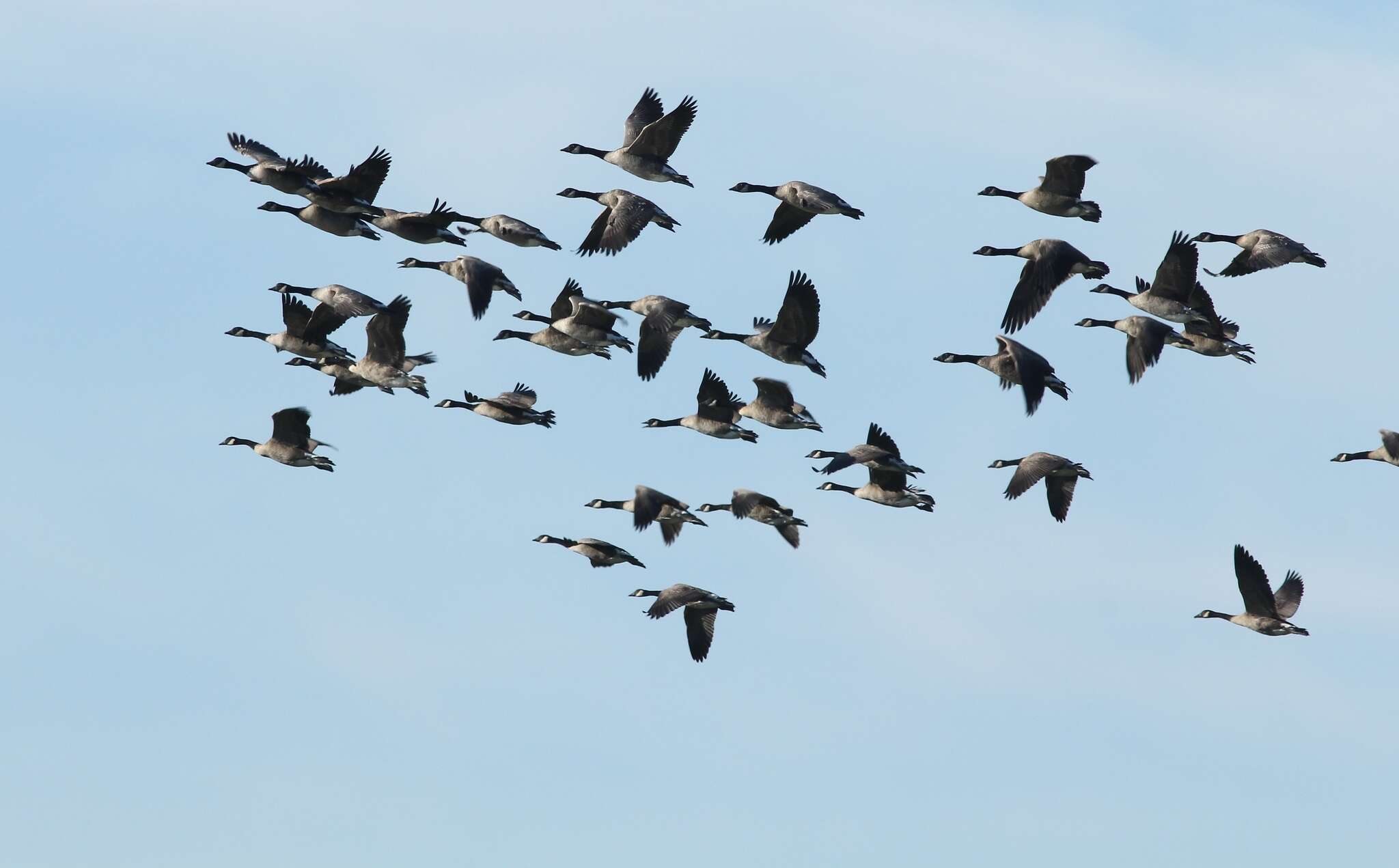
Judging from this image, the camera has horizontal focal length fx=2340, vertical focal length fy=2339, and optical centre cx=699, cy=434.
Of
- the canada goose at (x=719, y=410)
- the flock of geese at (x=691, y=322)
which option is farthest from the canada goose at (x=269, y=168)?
the canada goose at (x=719, y=410)

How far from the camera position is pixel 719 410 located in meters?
44.0

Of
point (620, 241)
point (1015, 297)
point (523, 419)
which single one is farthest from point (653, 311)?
point (1015, 297)

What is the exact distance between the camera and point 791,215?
144ft

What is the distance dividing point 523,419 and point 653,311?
4373mm

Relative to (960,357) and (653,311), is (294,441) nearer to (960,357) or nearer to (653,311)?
(653,311)

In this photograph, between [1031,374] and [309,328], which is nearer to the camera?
[1031,374]

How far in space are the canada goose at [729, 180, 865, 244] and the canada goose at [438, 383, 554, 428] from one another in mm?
5773

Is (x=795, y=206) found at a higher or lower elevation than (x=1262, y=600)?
higher

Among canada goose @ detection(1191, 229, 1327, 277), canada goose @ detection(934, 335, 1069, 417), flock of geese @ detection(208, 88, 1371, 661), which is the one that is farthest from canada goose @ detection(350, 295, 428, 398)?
canada goose @ detection(1191, 229, 1327, 277)

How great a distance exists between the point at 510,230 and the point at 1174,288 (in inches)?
470

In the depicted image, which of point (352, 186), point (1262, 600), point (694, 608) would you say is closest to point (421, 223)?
point (352, 186)

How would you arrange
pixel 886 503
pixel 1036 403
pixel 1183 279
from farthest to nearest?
pixel 886 503 → pixel 1183 279 → pixel 1036 403

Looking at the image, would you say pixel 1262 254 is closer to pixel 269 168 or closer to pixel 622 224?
pixel 622 224

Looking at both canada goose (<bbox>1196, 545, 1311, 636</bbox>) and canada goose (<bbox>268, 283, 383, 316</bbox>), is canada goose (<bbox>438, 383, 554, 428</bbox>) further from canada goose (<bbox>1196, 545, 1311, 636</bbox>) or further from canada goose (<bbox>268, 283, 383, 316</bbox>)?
canada goose (<bbox>1196, 545, 1311, 636</bbox>)
